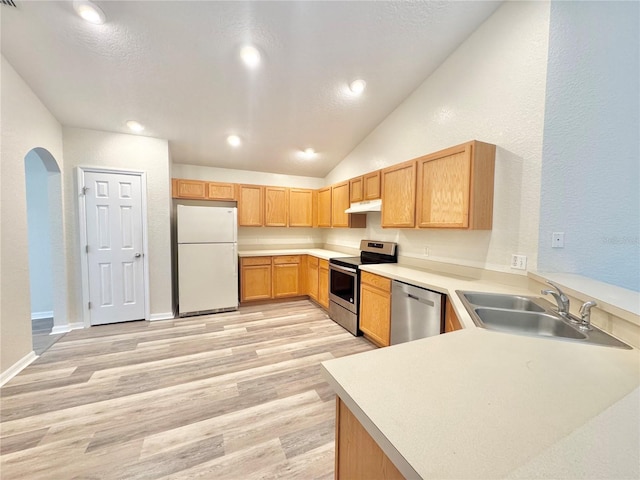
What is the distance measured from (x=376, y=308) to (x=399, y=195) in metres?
1.30

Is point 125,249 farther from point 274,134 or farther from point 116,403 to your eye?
point 274,134

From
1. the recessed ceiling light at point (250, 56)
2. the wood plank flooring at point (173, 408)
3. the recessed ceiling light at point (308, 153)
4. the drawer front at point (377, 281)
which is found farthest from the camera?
the recessed ceiling light at point (308, 153)

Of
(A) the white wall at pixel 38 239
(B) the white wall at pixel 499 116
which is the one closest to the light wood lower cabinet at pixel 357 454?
(B) the white wall at pixel 499 116

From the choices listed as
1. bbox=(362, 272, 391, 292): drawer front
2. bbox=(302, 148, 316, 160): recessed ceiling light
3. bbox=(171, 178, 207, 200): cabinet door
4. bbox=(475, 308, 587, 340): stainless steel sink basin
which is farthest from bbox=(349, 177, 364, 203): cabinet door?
bbox=(171, 178, 207, 200): cabinet door

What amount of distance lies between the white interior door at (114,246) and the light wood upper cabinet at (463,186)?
3.80 metres

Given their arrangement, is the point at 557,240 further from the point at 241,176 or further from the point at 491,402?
the point at 241,176

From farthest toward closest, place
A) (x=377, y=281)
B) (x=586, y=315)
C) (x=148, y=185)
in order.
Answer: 1. (x=148, y=185)
2. (x=377, y=281)
3. (x=586, y=315)

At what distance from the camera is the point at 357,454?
2.50 ft

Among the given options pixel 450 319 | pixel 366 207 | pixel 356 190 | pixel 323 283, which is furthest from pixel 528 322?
pixel 323 283

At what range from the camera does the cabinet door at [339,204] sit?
155 inches

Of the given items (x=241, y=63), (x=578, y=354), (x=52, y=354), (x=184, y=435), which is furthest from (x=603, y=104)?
(x=52, y=354)

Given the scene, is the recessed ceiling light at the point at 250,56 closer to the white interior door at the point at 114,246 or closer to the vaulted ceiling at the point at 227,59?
the vaulted ceiling at the point at 227,59

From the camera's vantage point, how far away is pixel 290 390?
2.12 m

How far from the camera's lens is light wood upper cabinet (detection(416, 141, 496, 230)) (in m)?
2.09
